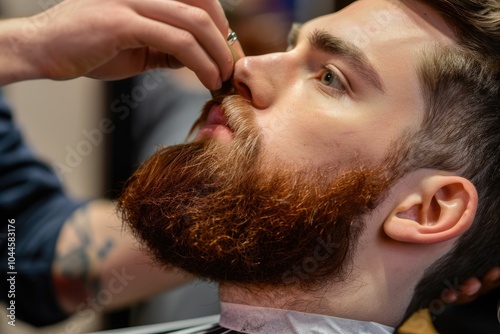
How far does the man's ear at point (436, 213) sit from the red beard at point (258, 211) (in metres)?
0.05

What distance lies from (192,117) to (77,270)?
24.4 inches

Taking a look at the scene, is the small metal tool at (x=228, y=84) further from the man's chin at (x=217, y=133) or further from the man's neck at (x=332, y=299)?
the man's neck at (x=332, y=299)

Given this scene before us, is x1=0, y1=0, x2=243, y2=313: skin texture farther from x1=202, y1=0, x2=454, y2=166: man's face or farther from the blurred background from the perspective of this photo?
the blurred background

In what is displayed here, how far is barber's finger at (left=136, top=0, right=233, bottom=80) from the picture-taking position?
1073 mm

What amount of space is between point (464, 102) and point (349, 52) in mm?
225

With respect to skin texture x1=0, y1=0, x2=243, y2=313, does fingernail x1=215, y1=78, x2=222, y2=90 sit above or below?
below

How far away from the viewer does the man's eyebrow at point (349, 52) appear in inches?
43.0

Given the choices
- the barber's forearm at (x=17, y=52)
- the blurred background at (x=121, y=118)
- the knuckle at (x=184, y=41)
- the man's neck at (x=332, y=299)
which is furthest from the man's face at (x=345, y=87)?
the blurred background at (x=121, y=118)

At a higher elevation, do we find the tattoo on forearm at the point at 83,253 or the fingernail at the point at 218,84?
the fingernail at the point at 218,84

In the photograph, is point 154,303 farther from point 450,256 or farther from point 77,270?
point 450,256

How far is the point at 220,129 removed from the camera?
3.70 ft

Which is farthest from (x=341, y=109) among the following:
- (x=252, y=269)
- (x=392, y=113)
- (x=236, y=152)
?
(x=252, y=269)

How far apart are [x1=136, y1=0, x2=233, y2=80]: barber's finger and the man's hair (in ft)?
1.19

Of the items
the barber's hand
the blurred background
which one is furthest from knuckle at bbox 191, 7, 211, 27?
the blurred background
